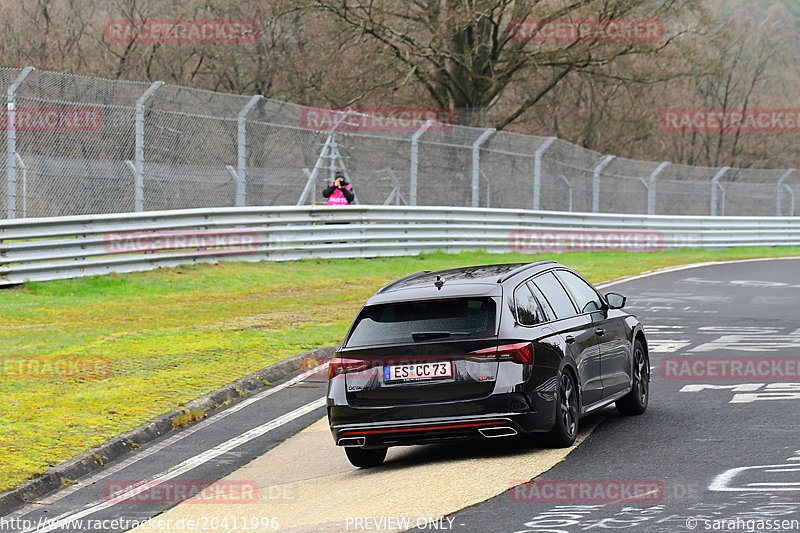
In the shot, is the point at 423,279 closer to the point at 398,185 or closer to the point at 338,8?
the point at 398,185

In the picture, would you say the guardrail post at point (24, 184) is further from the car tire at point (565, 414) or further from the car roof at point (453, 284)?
the car tire at point (565, 414)

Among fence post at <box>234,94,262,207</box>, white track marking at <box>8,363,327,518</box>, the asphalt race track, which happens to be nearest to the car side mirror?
the asphalt race track

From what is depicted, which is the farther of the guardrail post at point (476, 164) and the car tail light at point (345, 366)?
the guardrail post at point (476, 164)

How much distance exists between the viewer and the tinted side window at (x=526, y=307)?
319 inches

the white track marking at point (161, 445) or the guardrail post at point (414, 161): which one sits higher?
the guardrail post at point (414, 161)

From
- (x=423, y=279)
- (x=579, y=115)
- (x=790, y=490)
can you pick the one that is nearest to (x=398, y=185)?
(x=423, y=279)

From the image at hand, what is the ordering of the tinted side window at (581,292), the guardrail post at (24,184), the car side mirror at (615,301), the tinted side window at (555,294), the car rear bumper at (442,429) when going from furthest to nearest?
the guardrail post at (24,184) < the car side mirror at (615,301) < the tinted side window at (581,292) < the tinted side window at (555,294) < the car rear bumper at (442,429)

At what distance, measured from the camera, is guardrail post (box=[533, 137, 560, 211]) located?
2900 centimetres

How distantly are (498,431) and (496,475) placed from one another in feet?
1.37

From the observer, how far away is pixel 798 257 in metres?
29.2

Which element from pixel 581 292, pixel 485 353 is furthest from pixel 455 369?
pixel 581 292

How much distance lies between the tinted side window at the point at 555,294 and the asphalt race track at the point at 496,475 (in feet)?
3.02

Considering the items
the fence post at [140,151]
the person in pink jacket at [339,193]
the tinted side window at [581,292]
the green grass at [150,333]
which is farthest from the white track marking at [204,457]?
the person in pink jacket at [339,193]

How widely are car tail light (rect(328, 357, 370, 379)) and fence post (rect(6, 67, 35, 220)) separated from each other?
10.8 meters
